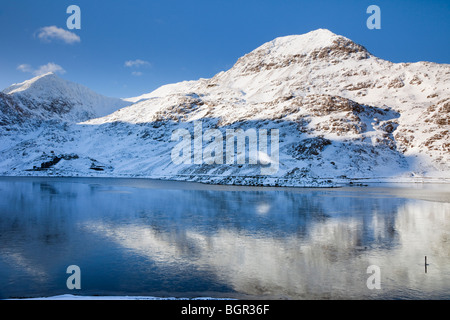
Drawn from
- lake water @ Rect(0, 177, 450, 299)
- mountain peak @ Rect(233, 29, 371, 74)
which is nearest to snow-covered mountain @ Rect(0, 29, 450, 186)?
mountain peak @ Rect(233, 29, 371, 74)

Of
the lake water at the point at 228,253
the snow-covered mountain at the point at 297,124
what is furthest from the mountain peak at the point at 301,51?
the lake water at the point at 228,253

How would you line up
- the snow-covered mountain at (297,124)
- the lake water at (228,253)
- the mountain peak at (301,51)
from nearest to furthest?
the lake water at (228,253)
the snow-covered mountain at (297,124)
the mountain peak at (301,51)

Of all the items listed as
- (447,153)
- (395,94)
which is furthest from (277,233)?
(395,94)

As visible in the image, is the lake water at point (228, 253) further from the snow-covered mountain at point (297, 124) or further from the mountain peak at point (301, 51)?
the mountain peak at point (301, 51)

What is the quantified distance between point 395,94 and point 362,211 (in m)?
87.6

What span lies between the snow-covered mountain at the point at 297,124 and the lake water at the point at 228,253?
41505 mm

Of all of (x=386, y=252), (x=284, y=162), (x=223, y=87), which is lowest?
(x=386, y=252)

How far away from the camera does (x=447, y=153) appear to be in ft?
245

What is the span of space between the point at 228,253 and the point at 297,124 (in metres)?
74.5

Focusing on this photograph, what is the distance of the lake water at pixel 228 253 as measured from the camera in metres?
11.6

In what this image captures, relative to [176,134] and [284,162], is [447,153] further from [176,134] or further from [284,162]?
[176,134]

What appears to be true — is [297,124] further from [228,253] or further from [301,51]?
[301,51]

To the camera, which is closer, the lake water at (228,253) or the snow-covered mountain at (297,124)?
the lake water at (228,253)
